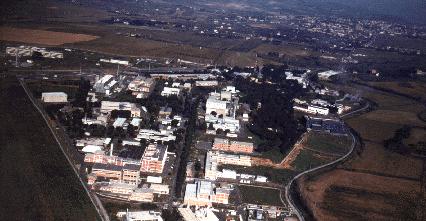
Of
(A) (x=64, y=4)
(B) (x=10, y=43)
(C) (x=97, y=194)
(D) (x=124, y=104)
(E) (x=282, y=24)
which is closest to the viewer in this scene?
(C) (x=97, y=194)

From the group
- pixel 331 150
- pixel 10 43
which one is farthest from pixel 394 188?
pixel 10 43

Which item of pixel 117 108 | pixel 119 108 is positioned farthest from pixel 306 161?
pixel 117 108

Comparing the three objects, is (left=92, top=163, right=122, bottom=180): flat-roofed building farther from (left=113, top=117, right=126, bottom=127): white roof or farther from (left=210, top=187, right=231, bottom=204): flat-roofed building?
(left=113, top=117, right=126, bottom=127): white roof

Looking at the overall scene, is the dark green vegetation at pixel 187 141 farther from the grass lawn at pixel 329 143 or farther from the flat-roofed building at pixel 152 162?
the grass lawn at pixel 329 143

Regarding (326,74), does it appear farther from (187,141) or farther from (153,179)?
(153,179)

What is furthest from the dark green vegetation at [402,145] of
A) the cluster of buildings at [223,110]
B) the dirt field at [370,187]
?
the cluster of buildings at [223,110]

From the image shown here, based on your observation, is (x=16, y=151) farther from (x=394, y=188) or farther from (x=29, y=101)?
(x=394, y=188)
